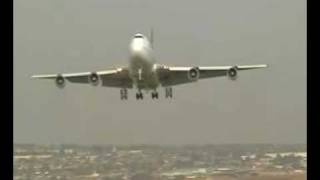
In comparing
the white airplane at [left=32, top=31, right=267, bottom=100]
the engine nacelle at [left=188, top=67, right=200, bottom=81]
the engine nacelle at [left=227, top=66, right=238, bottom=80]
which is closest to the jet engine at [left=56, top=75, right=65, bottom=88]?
the white airplane at [left=32, top=31, right=267, bottom=100]

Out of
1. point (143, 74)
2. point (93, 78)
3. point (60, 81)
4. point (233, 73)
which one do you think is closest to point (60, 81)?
point (60, 81)

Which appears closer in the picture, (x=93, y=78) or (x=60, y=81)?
(x=60, y=81)

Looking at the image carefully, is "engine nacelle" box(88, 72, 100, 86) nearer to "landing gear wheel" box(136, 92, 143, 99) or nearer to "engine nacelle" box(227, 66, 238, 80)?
"landing gear wheel" box(136, 92, 143, 99)

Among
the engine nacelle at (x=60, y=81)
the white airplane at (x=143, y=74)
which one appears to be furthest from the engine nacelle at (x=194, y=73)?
the engine nacelle at (x=60, y=81)

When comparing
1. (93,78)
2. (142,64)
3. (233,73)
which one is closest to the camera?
(142,64)

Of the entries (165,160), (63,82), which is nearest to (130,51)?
(63,82)

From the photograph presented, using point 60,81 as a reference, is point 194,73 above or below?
above

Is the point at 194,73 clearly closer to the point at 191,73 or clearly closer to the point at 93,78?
the point at 191,73
